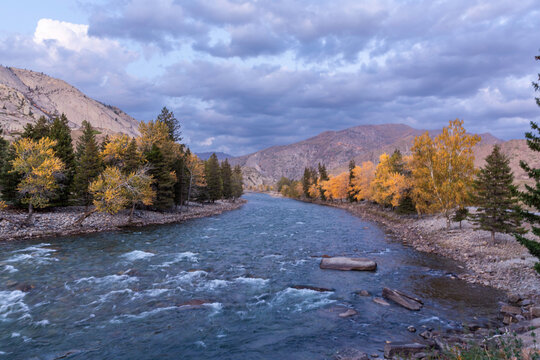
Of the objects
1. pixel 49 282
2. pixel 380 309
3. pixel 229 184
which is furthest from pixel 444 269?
pixel 229 184

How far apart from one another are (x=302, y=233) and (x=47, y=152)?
120 feet

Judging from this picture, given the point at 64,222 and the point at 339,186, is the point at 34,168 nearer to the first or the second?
the point at 64,222

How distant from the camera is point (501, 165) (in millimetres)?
27719

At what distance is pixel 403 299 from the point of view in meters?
17.7

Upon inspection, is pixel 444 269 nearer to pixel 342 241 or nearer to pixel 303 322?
pixel 342 241

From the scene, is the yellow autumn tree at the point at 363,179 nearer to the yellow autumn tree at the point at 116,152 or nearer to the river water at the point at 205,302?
the river water at the point at 205,302

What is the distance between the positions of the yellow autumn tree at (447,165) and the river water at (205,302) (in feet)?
37.4

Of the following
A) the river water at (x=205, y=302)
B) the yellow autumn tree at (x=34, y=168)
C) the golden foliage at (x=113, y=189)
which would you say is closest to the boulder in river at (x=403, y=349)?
the river water at (x=205, y=302)

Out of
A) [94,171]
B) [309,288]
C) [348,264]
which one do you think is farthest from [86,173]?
[348,264]

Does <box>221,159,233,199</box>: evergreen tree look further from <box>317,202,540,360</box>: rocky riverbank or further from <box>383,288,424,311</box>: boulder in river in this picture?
<box>383,288,424,311</box>: boulder in river

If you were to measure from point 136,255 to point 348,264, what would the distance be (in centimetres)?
2040

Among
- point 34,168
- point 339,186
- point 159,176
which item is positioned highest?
point 34,168

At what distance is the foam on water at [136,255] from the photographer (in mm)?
26694

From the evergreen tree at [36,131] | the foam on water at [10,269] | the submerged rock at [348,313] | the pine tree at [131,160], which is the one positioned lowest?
the submerged rock at [348,313]
